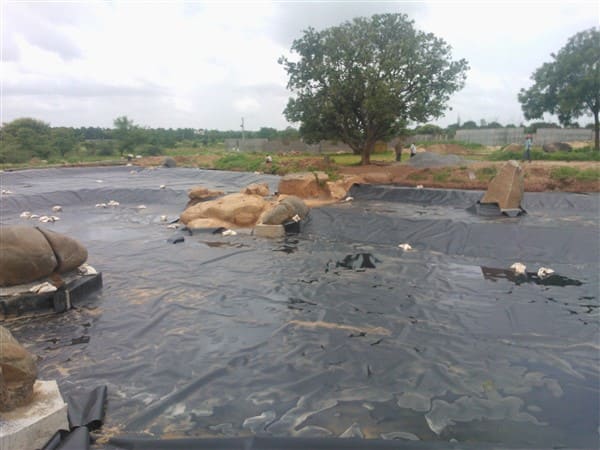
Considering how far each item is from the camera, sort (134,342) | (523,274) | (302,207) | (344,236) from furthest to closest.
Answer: (302,207) < (344,236) < (523,274) < (134,342)

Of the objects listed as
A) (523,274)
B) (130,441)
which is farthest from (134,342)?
(523,274)

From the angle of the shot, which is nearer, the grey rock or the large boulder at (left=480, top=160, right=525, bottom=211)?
the large boulder at (left=480, top=160, right=525, bottom=211)

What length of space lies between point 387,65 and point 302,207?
9.90 metres

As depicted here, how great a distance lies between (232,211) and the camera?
8.98 m

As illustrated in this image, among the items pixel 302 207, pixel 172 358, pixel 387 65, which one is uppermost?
pixel 387 65

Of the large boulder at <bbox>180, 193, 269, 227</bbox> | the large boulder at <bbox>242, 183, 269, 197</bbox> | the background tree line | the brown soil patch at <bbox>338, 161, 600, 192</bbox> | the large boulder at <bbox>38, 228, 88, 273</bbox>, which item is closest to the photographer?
the large boulder at <bbox>38, 228, 88, 273</bbox>

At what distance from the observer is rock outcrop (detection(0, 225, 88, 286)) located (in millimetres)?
4410

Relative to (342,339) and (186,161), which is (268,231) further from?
(186,161)

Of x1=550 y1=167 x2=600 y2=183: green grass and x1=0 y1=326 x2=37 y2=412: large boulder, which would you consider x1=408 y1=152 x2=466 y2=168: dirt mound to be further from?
x1=0 y1=326 x2=37 y2=412: large boulder

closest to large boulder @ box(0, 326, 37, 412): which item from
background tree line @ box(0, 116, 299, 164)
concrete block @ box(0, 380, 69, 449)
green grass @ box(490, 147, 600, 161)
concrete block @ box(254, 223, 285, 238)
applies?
concrete block @ box(0, 380, 69, 449)

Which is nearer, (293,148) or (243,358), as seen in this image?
(243,358)

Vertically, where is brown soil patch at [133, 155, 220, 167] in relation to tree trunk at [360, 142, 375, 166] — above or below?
below

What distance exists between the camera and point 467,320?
4.31m

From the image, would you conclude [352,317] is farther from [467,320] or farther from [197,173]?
[197,173]
